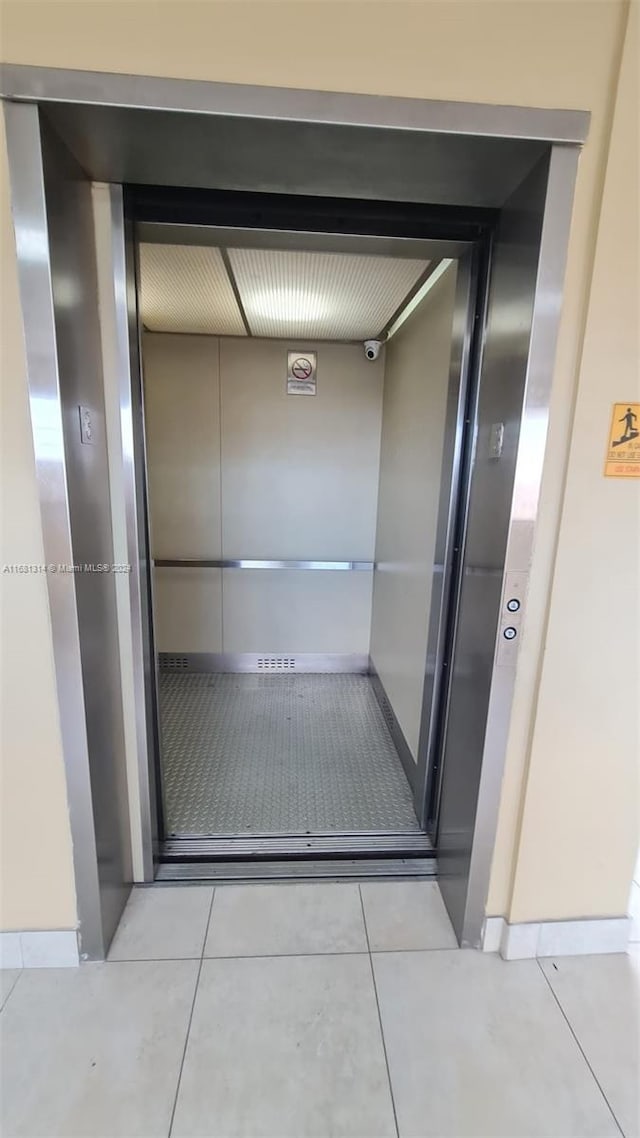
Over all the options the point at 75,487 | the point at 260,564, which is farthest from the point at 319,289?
the point at 260,564

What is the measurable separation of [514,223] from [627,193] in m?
0.27

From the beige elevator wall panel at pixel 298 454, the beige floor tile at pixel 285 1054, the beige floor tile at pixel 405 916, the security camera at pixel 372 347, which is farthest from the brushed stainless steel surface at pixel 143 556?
the security camera at pixel 372 347

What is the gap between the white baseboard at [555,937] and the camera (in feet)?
5.02

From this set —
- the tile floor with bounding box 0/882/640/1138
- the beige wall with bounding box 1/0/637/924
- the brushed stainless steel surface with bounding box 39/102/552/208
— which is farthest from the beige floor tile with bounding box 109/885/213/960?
the brushed stainless steel surface with bounding box 39/102/552/208

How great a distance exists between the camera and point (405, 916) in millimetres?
1662

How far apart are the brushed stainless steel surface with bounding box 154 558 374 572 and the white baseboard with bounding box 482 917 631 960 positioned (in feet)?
6.94

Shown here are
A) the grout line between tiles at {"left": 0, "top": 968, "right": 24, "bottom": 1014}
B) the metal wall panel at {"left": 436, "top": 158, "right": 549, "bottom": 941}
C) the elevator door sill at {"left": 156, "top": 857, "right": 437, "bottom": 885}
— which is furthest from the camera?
the elevator door sill at {"left": 156, "top": 857, "right": 437, "bottom": 885}

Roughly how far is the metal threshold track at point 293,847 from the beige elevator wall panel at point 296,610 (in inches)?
66.5

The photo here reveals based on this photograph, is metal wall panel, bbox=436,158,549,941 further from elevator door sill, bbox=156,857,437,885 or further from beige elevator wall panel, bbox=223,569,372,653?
beige elevator wall panel, bbox=223,569,372,653

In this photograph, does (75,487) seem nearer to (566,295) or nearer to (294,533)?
(566,295)

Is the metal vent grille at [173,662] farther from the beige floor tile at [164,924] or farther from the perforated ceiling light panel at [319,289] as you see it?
the perforated ceiling light panel at [319,289]

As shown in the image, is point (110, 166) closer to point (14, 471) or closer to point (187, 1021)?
point (14, 471)

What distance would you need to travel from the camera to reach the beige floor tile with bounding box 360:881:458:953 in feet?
5.16

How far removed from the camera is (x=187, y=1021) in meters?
1.32
